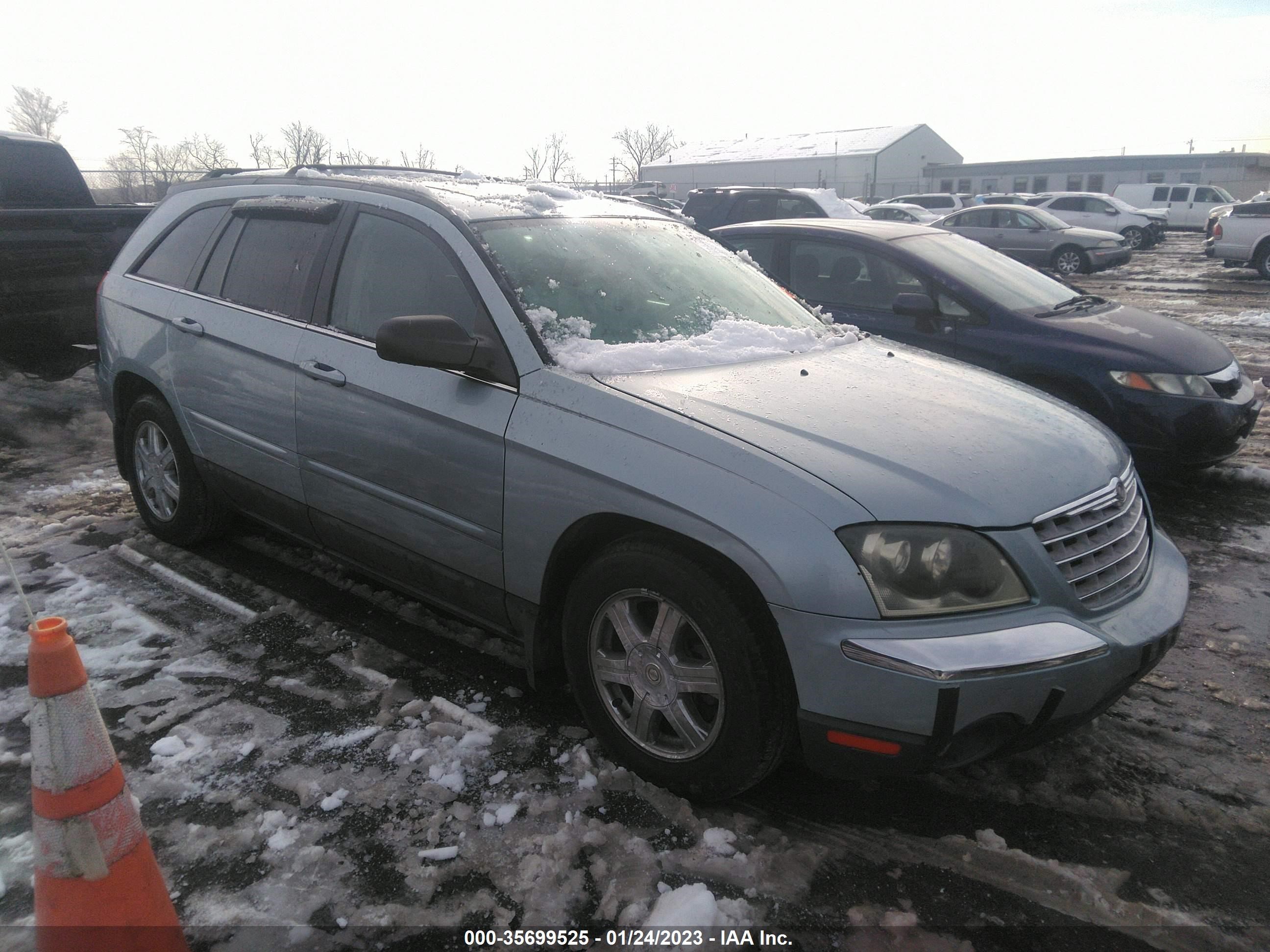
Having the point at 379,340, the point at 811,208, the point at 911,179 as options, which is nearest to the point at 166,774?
the point at 379,340

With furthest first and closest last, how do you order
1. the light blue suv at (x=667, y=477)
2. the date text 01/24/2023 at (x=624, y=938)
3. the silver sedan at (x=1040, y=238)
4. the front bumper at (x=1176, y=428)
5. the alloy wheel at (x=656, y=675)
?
1. the silver sedan at (x=1040, y=238)
2. the front bumper at (x=1176, y=428)
3. the alloy wheel at (x=656, y=675)
4. the light blue suv at (x=667, y=477)
5. the date text 01/24/2023 at (x=624, y=938)

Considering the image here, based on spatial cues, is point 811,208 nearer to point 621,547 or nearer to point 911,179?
point 621,547

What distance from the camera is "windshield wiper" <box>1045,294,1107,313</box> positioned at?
222 inches

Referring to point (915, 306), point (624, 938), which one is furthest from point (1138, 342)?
point (624, 938)

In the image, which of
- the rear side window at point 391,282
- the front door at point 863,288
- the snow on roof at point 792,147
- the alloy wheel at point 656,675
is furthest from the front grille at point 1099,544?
the snow on roof at point 792,147

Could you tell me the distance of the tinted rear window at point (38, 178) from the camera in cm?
786

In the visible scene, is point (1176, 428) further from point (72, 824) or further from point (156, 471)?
point (156, 471)

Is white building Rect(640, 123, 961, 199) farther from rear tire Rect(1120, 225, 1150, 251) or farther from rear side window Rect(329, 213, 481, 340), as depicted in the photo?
rear side window Rect(329, 213, 481, 340)

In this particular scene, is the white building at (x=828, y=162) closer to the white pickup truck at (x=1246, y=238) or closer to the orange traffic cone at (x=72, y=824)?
the white pickup truck at (x=1246, y=238)

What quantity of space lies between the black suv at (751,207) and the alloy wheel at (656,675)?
13.1 meters

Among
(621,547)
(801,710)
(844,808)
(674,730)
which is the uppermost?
(621,547)

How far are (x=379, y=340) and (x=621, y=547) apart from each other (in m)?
1.02

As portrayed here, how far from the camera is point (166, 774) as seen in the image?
9.12 feet

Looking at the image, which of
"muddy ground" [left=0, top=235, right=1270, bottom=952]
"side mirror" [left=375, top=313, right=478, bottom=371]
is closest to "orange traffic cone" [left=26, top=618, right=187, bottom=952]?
"muddy ground" [left=0, top=235, right=1270, bottom=952]
